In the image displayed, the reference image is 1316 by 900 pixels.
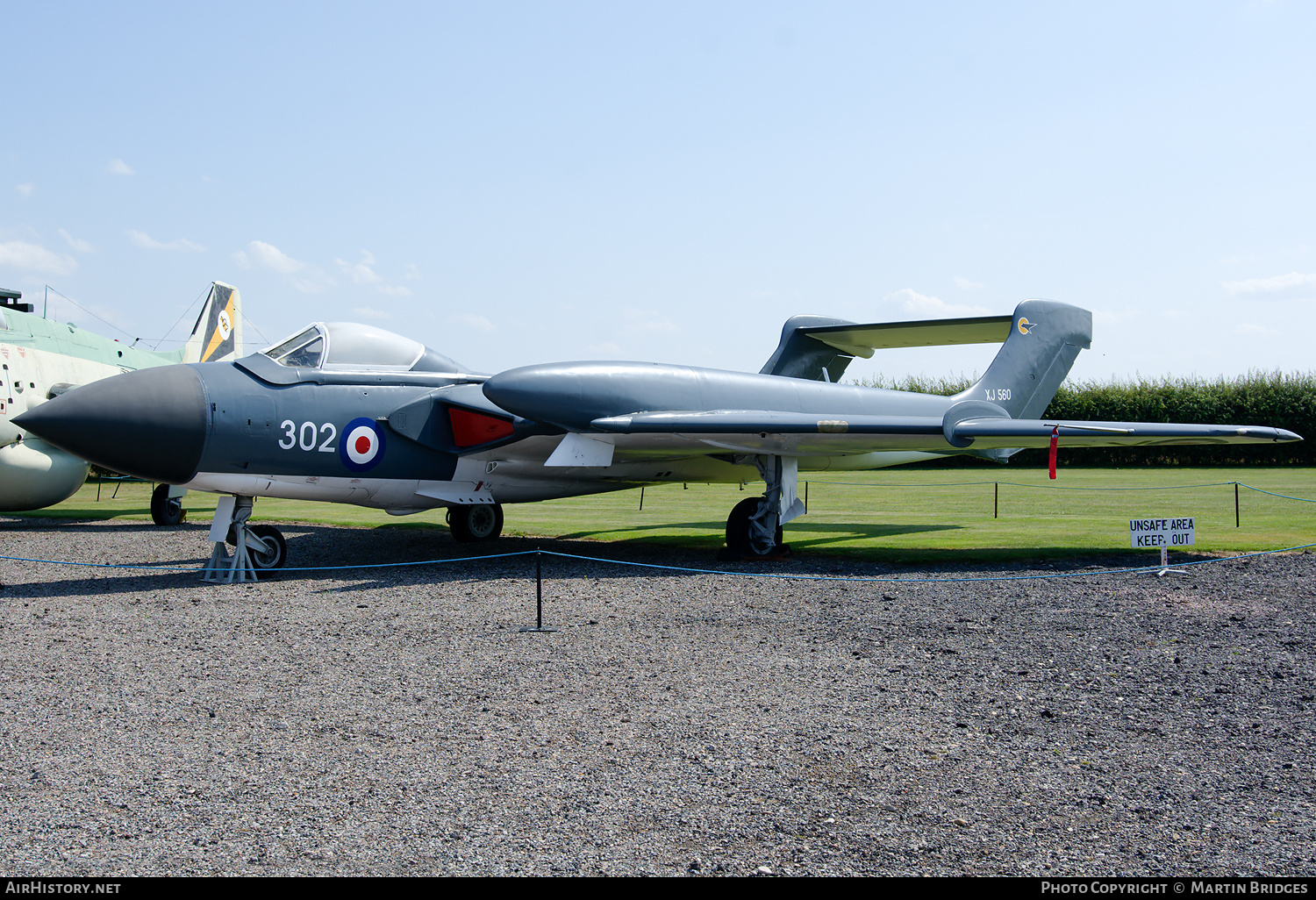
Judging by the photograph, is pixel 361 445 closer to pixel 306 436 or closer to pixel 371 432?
pixel 371 432

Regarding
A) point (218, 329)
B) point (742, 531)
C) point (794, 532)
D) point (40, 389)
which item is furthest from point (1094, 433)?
point (218, 329)

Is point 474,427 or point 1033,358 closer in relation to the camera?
point 474,427

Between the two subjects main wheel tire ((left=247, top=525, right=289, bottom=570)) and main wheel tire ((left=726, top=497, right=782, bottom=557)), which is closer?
main wheel tire ((left=247, top=525, right=289, bottom=570))

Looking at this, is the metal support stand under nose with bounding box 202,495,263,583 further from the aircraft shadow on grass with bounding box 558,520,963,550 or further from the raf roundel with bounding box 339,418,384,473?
the aircraft shadow on grass with bounding box 558,520,963,550

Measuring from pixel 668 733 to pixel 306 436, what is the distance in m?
6.41

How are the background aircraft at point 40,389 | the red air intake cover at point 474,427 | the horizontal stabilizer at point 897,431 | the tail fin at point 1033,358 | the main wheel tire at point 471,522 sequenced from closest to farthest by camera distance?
the horizontal stabilizer at point 897,431 → the red air intake cover at point 474,427 → the main wheel tire at point 471,522 → the tail fin at point 1033,358 → the background aircraft at point 40,389

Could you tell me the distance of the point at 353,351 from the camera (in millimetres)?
10117

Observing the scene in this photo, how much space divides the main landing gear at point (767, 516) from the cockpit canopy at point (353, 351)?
413 centimetres

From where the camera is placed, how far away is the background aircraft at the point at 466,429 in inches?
345

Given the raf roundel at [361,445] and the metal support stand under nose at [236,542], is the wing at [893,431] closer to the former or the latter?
the raf roundel at [361,445]

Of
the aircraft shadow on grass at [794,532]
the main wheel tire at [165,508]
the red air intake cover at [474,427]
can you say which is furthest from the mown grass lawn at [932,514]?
the red air intake cover at [474,427]

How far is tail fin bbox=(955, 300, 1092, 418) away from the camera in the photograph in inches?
524

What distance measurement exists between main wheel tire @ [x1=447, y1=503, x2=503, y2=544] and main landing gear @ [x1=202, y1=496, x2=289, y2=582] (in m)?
3.19

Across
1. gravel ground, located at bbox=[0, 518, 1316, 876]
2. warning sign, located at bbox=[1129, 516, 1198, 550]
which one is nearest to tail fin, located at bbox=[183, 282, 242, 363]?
gravel ground, located at bbox=[0, 518, 1316, 876]
